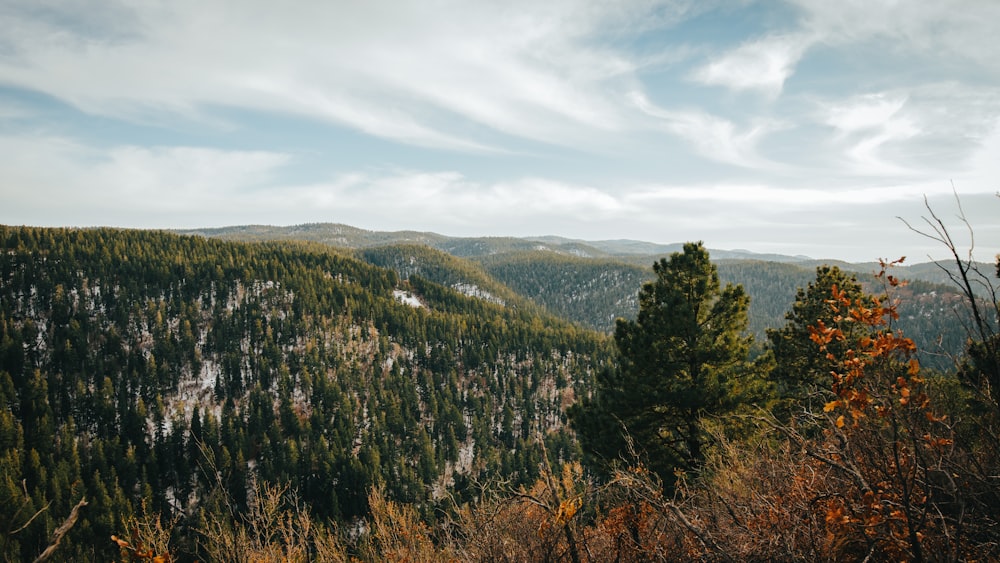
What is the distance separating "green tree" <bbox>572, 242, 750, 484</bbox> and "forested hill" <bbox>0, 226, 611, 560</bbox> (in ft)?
169

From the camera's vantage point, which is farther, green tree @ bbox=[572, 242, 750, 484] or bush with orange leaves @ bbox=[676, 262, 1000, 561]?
green tree @ bbox=[572, 242, 750, 484]

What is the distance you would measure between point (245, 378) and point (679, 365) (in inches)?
5071

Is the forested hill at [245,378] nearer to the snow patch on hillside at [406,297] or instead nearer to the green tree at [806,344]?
the snow patch on hillside at [406,297]

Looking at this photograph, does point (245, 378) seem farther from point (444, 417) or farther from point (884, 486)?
point (884, 486)

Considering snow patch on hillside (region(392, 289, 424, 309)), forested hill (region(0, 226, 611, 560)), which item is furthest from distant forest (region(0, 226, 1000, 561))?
snow patch on hillside (region(392, 289, 424, 309))

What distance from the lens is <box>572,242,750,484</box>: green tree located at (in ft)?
38.4

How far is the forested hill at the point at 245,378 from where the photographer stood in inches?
2958

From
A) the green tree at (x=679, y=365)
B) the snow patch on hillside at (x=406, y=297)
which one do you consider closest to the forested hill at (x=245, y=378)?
the snow patch on hillside at (x=406, y=297)

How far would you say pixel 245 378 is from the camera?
4532 inches

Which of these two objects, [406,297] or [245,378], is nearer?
[245,378]

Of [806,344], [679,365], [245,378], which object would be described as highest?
[806,344]

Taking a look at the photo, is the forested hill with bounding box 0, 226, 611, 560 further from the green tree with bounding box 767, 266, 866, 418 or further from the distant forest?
the green tree with bounding box 767, 266, 866, 418

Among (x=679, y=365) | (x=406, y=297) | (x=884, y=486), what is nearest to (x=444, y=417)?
(x=406, y=297)

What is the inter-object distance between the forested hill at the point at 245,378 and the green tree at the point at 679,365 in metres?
51.6
